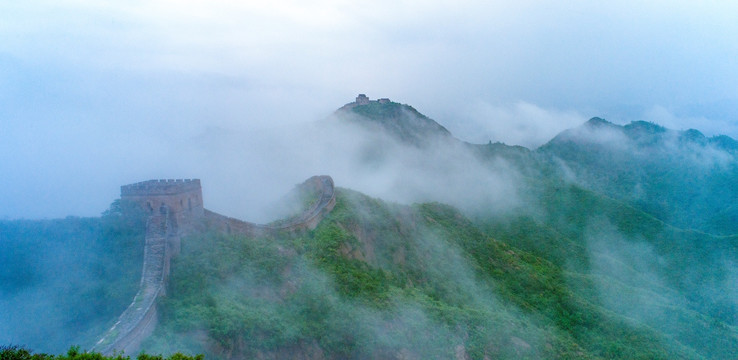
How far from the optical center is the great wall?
1452 cm

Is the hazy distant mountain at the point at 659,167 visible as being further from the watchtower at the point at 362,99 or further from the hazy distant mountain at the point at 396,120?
the watchtower at the point at 362,99

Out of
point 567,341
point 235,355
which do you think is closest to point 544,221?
point 567,341

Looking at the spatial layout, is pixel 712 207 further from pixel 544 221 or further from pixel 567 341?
pixel 567 341

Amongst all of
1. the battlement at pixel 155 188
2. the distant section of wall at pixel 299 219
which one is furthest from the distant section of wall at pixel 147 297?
the distant section of wall at pixel 299 219

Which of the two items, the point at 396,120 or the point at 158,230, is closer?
the point at 158,230

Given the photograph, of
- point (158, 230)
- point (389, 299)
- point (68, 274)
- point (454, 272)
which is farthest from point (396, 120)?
point (68, 274)

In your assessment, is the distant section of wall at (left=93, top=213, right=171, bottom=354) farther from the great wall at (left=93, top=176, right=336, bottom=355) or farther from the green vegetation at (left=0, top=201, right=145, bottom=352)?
the green vegetation at (left=0, top=201, right=145, bottom=352)

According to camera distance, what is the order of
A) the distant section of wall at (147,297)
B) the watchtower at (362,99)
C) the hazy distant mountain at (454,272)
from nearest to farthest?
the distant section of wall at (147,297), the hazy distant mountain at (454,272), the watchtower at (362,99)

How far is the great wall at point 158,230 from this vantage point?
14.5 meters

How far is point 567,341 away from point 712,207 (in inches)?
2512

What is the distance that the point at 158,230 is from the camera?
1964cm

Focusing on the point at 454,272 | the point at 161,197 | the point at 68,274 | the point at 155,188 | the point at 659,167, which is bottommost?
the point at 454,272

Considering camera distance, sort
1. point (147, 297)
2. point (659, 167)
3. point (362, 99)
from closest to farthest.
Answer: point (147, 297) < point (362, 99) < point (659, 167)

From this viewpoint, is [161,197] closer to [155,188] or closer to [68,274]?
[155,188]
